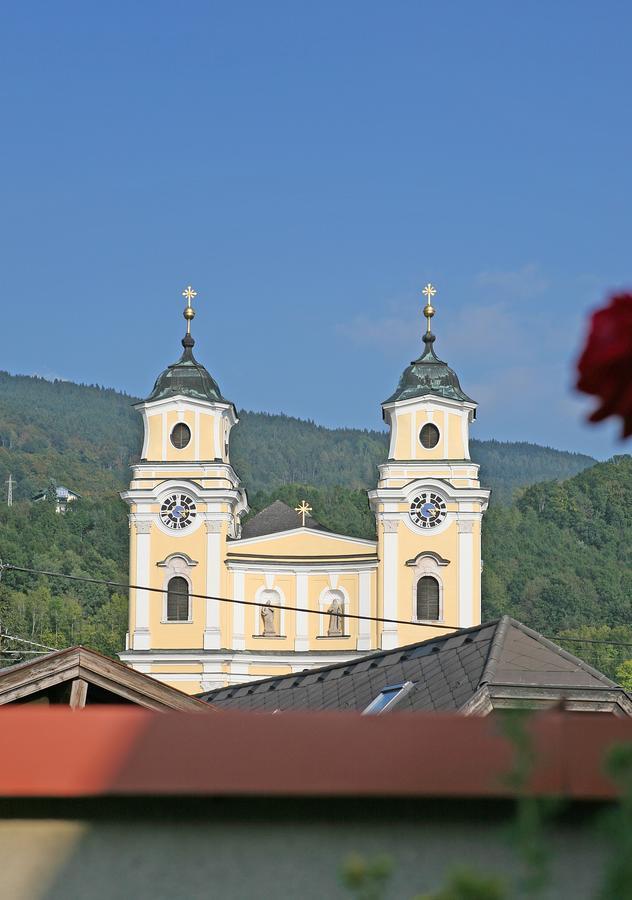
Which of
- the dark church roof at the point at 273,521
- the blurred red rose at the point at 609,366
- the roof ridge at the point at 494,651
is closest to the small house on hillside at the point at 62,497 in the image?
the dark church roof at the point at 273,521

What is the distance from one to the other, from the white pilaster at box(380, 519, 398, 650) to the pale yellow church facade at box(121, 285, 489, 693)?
5 cm

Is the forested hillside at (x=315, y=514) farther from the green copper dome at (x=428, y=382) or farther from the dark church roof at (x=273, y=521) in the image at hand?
the green copper dome at (x=428, y=382)

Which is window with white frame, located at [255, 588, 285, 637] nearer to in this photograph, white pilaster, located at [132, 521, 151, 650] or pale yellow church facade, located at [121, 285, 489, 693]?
pale yellow church facade, located at [121, 285, 489, 693]

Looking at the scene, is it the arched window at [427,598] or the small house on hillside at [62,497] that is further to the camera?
the small house on hillside at [62,497]

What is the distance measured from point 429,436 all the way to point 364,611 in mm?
6625

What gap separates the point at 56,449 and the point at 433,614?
107 metres

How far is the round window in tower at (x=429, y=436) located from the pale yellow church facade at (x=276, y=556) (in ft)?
0.16

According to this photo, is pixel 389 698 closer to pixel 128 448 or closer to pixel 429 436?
pixel 429 436

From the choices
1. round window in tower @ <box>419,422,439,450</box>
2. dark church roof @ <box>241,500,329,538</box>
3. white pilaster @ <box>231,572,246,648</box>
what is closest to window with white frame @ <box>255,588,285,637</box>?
white pilaster @ <box>231,572,246,648</box>

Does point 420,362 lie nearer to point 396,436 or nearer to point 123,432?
point 396,436

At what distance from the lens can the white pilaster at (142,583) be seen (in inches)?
2233

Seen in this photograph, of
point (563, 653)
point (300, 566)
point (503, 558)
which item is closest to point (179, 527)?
point (300, 566)

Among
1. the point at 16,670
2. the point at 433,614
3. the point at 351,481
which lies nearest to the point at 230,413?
the point at 433,614

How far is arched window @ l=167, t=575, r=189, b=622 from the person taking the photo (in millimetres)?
56969
